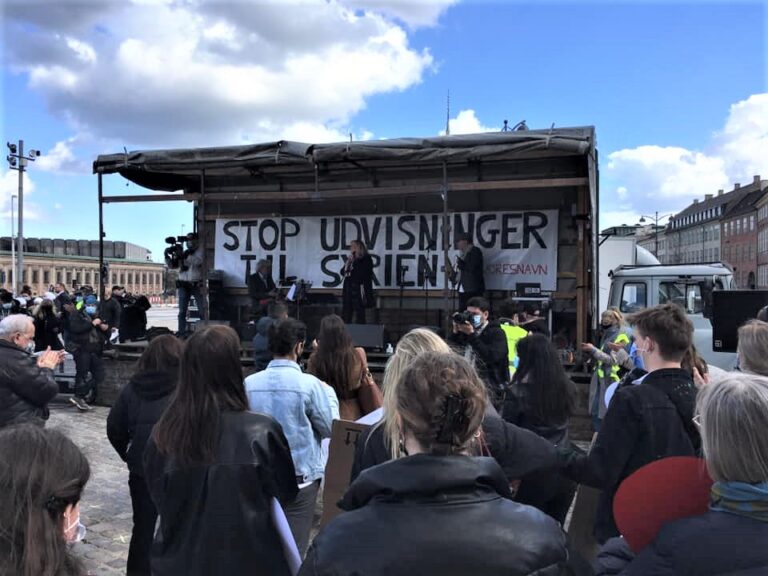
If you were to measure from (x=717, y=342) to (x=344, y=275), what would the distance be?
6564mm

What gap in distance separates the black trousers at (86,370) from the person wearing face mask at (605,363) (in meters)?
7.47

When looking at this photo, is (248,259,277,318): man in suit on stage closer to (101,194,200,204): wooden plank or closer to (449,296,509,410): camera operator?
(101,194,200,204): wooden plank

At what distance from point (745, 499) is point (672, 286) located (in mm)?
9370

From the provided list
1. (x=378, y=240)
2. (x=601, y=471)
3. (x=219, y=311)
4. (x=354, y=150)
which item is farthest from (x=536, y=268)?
(x=601, y=471)

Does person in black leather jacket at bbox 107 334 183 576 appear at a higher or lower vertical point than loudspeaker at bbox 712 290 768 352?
lower

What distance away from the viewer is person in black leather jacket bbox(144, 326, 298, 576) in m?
2.41

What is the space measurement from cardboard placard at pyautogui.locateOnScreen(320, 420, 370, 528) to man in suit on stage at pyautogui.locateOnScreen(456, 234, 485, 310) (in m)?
7.44

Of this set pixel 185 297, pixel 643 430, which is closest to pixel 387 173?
pixel 185 297

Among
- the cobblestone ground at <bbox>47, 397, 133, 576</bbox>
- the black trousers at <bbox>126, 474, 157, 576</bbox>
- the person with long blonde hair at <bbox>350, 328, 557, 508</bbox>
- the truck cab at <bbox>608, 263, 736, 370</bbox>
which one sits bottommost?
the cobblestone ground at <bbox>47, 397, 133, 576</bbox>

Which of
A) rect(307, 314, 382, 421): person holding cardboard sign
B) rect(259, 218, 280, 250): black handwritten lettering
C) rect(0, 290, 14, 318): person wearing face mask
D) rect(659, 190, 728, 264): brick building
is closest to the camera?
rect(307, 314, 382, 421): person holding cardboard sign

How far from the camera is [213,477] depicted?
244cm

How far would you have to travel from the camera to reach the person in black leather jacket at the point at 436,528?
138 cm

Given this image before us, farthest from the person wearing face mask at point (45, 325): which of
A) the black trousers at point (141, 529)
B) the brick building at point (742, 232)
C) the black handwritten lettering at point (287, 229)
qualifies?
the brick building at point (742, 232)

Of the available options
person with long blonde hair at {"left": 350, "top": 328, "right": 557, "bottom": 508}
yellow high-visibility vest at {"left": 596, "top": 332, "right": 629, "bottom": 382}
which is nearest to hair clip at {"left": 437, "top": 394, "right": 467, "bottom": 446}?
Result: person with long blonde hair at {"left": 350, "top": 328, "right": 557, "bottom": 508}
